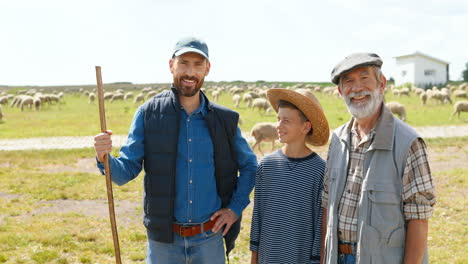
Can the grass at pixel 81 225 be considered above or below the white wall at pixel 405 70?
below

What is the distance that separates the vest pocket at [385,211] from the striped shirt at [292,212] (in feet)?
1.89

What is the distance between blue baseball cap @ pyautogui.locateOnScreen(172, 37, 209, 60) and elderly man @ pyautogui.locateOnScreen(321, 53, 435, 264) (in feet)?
2.96

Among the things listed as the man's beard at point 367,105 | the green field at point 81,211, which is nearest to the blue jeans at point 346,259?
the man's beard at point 367,105

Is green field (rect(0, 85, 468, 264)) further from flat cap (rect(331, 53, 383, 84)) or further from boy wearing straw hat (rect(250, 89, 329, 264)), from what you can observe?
flat cap (rect(331, 53, 383, 84))

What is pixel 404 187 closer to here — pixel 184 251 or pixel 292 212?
pixel 292 212

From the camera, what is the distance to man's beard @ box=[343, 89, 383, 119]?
245 cm

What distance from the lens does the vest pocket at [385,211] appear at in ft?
7.55

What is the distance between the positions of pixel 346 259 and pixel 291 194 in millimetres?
571

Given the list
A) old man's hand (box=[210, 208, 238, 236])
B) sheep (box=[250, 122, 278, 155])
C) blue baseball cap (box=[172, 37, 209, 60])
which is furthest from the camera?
sheep (box=[250, 122, 278, 155])

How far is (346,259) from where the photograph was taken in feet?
8.34

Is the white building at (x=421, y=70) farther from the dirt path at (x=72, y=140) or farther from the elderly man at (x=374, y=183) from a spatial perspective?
the elderly man at (x=374, y=183)

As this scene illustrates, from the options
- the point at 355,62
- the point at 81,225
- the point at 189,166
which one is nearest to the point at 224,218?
the point at 189,166

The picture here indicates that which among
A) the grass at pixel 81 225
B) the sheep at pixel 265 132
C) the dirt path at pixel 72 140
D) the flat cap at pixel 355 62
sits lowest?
the grass at pixel 81 225

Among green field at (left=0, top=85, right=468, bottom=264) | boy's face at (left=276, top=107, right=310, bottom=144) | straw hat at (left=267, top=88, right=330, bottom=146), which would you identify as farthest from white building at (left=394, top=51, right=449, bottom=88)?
boy's face at (left=276, top=107, right=310, bottom=144)
